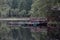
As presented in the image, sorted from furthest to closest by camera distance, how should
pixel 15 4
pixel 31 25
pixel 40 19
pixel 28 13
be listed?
pixel 15 4
pixel 28 13
pixel 31 25
pixel 40 19

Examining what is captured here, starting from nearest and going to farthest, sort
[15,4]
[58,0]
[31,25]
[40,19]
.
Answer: [58,0]
[40,19]
[31,25]
[15,4]

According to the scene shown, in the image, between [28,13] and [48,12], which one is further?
[28,13]

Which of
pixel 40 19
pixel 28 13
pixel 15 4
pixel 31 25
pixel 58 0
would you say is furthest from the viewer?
pixel 15 4

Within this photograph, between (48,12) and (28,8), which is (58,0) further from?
(28,8)

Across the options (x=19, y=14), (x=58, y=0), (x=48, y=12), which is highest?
(x=58, y=0)

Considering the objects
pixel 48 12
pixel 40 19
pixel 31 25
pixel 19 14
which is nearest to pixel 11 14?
pixel 19 14

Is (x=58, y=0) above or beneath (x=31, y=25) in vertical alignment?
above

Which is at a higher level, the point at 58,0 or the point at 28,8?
the point at 58,0

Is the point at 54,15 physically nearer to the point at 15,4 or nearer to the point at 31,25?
the point at 31,25

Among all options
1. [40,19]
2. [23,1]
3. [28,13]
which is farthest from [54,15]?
[23,1]
